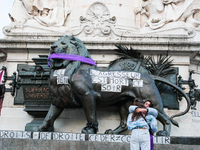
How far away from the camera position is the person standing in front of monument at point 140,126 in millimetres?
5938

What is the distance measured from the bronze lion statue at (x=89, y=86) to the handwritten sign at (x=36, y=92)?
2.43ft

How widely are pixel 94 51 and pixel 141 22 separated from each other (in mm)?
2586

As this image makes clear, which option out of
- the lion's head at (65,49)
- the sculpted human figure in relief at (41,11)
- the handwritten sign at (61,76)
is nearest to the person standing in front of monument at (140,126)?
the handwritten sign at (61,76)

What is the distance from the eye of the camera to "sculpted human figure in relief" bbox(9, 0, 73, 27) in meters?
11.9

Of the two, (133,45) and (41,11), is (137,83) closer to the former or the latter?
(133,45)

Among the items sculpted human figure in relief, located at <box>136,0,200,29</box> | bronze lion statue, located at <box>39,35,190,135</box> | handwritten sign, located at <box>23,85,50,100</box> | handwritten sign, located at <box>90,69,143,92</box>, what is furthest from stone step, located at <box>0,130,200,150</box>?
sculpted human figure in relief, located at <box>136,0,200,29</box>

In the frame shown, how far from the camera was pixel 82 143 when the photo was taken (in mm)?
7672

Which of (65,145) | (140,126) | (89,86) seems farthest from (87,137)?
(140,126)

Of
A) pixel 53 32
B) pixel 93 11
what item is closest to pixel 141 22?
pixel 93 11

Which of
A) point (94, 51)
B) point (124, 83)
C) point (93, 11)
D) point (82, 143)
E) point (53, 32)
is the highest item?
point (93, 11)

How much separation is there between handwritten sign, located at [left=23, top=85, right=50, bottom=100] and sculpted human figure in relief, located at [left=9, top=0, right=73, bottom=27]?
291cm

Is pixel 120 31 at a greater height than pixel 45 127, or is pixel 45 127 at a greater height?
pixel 120 31

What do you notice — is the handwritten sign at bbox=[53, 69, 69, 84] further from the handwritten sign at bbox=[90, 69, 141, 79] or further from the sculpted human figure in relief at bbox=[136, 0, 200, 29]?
the sculpted human figure in relief at bbox=[136, 0, 200, 29]

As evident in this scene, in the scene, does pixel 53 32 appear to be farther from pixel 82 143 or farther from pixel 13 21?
pixel 82 143
